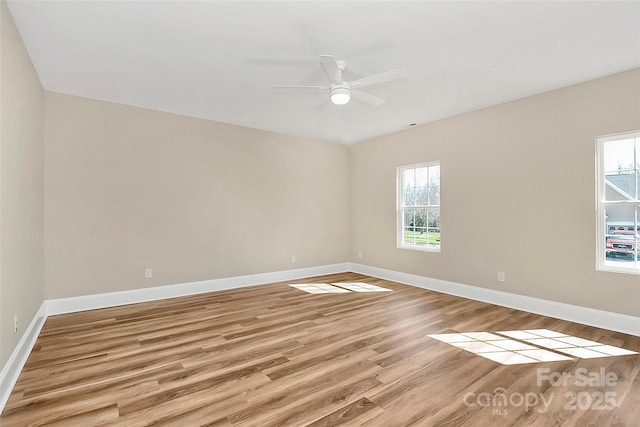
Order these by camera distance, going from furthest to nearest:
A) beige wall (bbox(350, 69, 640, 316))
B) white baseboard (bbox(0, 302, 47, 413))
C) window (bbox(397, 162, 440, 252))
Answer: window (bbox(397, 162, 440, 252)) → beige wall (bbox(350, 69, 640, 316)) → white baseboard (bbox(0, 302, 47, 413))

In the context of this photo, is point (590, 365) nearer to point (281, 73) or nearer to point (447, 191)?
point (447, 191)

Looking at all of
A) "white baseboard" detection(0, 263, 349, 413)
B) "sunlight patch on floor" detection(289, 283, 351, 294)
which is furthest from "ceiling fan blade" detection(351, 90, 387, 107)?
"white baseboard" detection(0, 263, 349, 413)

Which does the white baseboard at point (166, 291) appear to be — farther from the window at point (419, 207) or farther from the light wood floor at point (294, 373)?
the window at point (419, 207)

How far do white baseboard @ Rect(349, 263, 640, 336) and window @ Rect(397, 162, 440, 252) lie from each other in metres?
0.58

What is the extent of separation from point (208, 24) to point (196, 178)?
2.74 meters

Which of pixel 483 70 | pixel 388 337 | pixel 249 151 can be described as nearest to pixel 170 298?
pixel 249 151

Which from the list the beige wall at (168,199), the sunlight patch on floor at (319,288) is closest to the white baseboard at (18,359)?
the beige wall at (168,199)

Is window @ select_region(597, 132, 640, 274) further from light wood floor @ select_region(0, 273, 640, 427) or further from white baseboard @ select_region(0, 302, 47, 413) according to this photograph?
white baseboard @ select_region(0, 302, 47, 413)

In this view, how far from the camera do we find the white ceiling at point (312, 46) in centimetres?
228

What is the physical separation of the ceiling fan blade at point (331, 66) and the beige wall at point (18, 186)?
2279mm

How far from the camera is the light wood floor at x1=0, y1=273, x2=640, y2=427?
1.85 m

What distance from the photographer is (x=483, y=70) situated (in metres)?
3.21

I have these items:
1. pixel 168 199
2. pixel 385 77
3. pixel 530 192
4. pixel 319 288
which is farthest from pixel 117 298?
pixel 530 192

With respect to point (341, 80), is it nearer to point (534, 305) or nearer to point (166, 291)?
point (534, 305)
